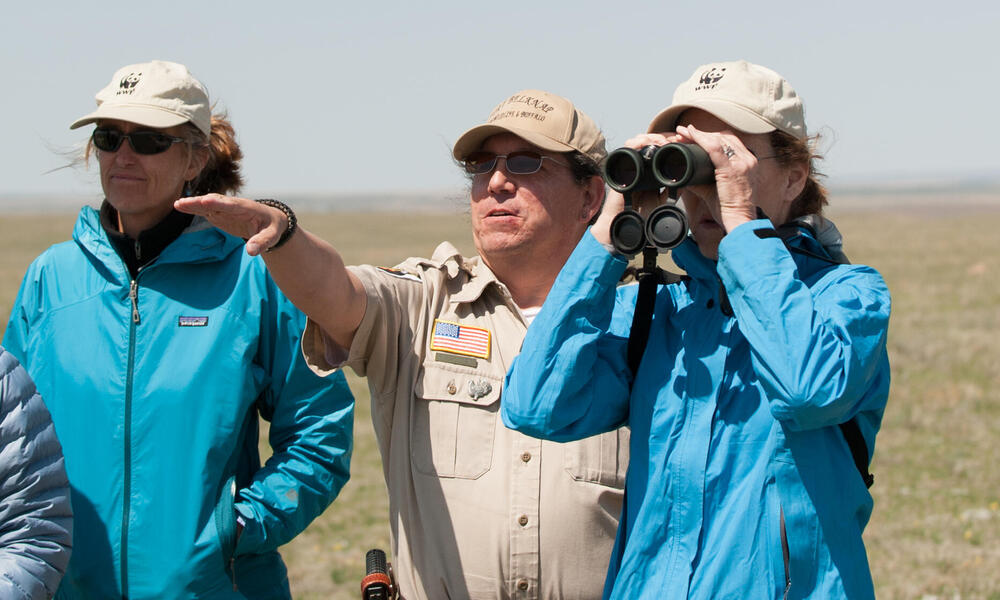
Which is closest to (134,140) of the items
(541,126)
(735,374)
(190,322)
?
(190,322)

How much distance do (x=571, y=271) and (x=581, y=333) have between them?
0.14 meters

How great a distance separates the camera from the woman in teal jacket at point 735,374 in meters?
2.16

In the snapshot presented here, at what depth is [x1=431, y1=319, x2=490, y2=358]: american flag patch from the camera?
9.82ft

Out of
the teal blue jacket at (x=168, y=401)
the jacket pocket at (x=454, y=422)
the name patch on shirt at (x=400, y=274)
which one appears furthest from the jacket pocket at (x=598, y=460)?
the teal blue jacket at (x=168, y=401)

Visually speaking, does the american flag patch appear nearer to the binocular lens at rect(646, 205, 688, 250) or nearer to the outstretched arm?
the outstretched arm

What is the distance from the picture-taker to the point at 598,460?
291 centimetres

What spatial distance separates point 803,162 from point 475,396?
1.05m

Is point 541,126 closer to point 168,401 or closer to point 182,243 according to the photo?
point 182,243

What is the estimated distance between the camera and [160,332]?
10.2ft

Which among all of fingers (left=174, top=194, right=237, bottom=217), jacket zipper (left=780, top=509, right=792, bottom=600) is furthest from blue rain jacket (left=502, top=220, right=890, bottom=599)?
fingers (left=174, top=194, right=237, bottom=217)

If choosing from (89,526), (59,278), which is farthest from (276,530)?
(59,278)

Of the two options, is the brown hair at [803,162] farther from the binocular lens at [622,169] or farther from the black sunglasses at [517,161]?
the black sunglasses at [517,161]

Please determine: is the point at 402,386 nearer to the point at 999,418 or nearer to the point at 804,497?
the point at 804,497

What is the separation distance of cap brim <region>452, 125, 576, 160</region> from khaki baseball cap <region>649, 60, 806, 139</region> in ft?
2.01
